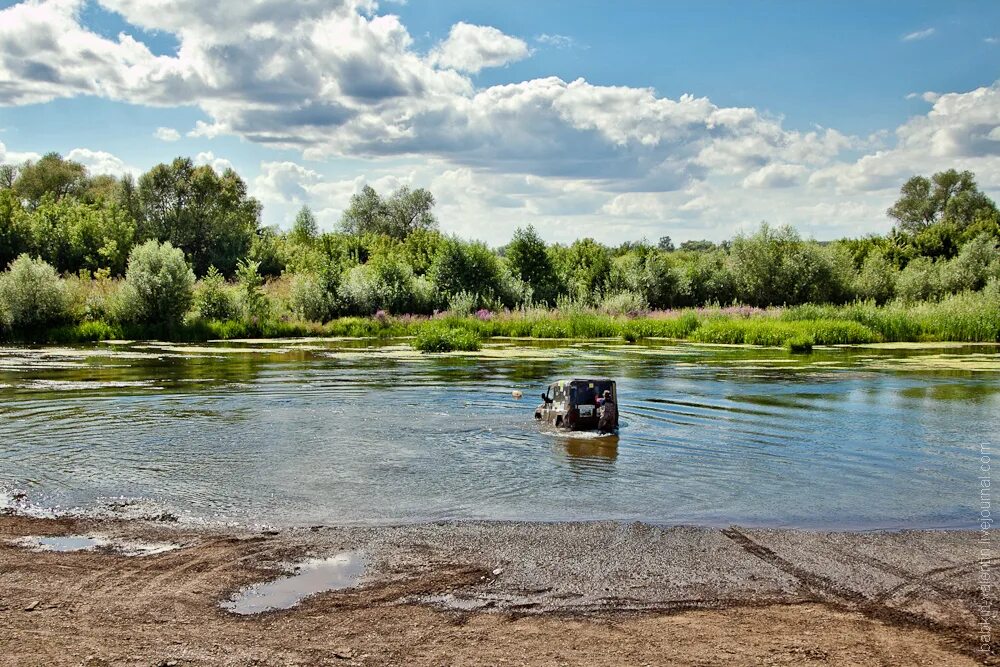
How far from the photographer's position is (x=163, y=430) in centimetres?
1429

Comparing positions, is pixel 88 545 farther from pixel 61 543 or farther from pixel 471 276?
pixel 471 276

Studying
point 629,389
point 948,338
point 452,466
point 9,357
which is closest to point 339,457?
point 452,466

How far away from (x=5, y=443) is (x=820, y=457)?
39.8ft

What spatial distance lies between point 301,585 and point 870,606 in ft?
14.2

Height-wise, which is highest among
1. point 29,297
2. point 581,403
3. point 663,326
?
point 29,297

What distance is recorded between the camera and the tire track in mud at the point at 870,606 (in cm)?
562

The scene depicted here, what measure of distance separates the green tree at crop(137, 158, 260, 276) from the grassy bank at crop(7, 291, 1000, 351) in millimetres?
26631

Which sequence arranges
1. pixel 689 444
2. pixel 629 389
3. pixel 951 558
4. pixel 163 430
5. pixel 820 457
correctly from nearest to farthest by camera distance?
pixel 951 558 → pixel 820 457 → pixel 689 444 → pixel 163 430 → pixel 629 389

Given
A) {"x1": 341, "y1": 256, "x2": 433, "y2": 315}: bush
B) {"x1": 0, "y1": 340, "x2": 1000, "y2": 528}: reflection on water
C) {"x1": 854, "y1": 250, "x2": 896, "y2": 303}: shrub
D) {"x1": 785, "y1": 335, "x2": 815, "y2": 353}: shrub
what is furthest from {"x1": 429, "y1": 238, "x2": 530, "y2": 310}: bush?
{"x1": 0, "y1": 340, "x2": 1000, "y2": 528}: reflection on water

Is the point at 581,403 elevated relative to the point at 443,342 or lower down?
lower down

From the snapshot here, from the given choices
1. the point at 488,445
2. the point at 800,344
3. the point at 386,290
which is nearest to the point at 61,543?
the point at 488,445

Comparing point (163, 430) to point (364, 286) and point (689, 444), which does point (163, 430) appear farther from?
point (364, 286)

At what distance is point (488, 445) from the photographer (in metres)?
13.2

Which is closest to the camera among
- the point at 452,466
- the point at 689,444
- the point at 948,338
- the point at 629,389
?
the point at 452,466
